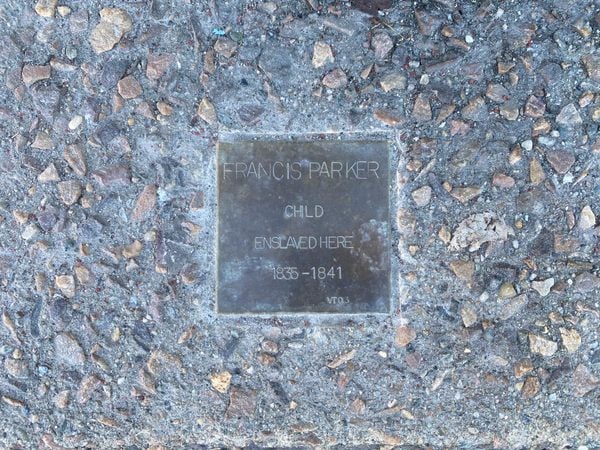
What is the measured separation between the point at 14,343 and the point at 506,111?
143 cm

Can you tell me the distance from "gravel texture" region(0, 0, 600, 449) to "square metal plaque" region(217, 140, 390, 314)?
0.04 meters

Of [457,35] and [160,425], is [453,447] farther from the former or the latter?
[457,35]

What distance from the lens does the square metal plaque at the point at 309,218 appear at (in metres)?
1.35

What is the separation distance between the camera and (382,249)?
4.45 feet

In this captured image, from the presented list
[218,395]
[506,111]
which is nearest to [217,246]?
[218,395]

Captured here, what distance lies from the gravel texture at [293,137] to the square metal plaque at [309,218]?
0.14ft

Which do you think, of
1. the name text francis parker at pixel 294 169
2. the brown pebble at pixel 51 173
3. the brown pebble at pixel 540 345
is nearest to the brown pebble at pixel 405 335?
the brown pebble at pixel 540 345

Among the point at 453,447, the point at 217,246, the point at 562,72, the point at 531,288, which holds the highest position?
the point at 562,72

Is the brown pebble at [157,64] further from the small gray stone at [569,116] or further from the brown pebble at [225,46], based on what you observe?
the small gray stone at [569,116]

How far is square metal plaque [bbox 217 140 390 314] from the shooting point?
1354 mm

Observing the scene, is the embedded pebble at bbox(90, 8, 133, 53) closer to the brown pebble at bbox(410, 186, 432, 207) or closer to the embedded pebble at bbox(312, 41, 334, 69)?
the embedded pebble at bbox(312, 41, 334, 69)

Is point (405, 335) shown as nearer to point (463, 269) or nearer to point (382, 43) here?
point (463, 269)

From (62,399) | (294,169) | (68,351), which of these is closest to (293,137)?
(294,169)

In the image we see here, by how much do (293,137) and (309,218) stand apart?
0.70 ft
